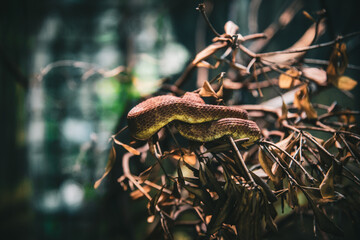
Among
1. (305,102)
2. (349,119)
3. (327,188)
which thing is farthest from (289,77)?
(327,188)

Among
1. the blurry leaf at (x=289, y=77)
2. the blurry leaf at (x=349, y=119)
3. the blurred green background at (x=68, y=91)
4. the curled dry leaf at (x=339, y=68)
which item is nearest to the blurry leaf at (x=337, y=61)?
the curled dry leaf at (x=339, y=68)

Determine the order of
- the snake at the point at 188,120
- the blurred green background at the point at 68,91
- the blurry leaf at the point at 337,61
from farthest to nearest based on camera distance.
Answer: the blurred green background at the point at 68,91 → the blurry leaf at the point at 337,61 → the snake at the point at 188,120

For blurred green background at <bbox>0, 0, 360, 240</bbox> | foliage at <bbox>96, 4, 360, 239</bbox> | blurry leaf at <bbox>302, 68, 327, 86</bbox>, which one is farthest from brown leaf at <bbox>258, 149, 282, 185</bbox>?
blurred green background at <bbox>0, 0, 360, 240</bbox>

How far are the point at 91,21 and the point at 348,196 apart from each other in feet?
9.16

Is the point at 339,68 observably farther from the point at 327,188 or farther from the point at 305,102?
the point at 327,188

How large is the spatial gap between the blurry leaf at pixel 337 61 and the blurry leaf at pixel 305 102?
0.36 ft

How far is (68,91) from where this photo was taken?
2385 millimetres

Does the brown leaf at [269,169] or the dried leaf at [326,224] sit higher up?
the brown leaf at [269,169]

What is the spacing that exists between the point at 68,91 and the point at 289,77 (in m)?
2.25

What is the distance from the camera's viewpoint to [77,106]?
7.56 feet

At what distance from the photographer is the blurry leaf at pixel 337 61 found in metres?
0.75

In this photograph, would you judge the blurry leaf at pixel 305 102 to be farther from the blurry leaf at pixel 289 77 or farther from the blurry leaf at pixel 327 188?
the blurry leaf at pixel 327 188

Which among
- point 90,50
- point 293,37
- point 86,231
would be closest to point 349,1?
point 293,37

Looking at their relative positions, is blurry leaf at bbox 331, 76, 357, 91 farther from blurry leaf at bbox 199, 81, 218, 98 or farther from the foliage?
blurry leaf at bbox 199, 81, 218, 98
